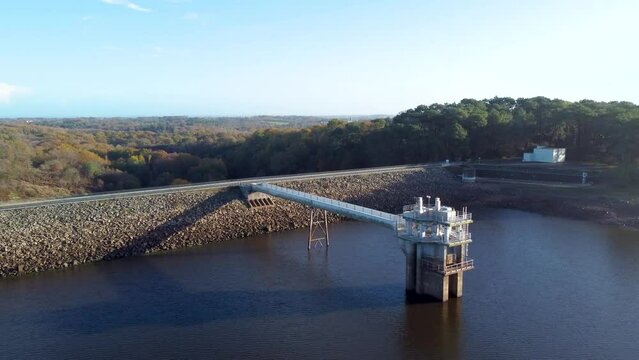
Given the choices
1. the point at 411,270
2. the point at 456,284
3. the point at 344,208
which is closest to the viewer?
the point at 456,284

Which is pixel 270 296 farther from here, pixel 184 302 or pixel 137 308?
pixel 137 308

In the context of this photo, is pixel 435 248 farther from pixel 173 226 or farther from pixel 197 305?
pixel 173 226

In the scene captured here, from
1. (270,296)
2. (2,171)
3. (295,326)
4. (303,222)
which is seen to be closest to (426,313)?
(295,326)

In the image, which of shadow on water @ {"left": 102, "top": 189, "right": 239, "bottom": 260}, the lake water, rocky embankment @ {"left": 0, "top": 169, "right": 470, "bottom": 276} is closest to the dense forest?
rocky embankment @ {"left": 0, "top": 169, "right": 470, "bottom": 276}

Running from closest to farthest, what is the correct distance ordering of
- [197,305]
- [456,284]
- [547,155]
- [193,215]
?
[197,305]
[456,284]
[193,215]
[547,155]

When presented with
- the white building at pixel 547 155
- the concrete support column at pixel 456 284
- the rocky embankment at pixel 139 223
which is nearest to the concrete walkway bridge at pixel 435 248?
the concrete support column at pixel 456 284

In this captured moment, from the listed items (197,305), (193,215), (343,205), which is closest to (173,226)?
(193,215)
